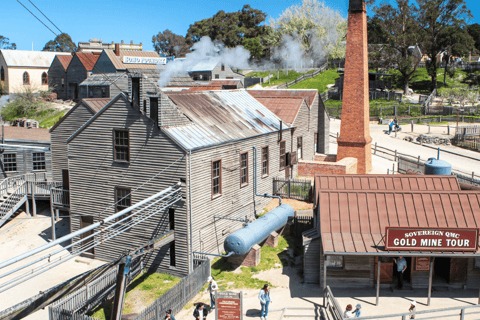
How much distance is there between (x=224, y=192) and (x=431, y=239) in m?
10.3

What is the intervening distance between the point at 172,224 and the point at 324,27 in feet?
284

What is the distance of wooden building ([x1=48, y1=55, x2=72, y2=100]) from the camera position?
6900 centimetres

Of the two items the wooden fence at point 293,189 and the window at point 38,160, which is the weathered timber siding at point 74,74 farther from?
the wooden fence at point 293,189

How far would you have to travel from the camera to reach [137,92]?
69.6ft

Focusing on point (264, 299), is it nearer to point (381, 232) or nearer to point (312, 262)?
point (312, 262)

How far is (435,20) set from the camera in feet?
253

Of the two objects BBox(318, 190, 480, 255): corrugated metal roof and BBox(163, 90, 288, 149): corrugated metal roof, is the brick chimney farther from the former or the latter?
BBox(318, 190, 480, 255): corrugated metal roof

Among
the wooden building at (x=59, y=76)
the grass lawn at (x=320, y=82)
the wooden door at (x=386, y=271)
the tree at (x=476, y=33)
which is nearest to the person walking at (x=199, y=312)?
the wooden door at (x=386, y=271)

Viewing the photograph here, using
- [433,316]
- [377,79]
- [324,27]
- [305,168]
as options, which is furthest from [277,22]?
[433,316]

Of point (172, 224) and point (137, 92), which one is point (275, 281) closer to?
point (172, 224)

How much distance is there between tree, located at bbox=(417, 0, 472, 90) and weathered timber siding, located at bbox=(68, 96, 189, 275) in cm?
6717

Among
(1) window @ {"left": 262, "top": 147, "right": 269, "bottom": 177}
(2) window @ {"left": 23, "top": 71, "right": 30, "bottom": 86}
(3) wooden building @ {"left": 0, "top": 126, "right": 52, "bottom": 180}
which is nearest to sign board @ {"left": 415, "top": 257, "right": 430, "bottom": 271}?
(1) window @ {"left": 262, "top": 147, "right": 269, "bottom": 177}

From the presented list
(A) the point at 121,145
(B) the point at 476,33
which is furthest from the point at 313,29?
(A) the point at 121,145

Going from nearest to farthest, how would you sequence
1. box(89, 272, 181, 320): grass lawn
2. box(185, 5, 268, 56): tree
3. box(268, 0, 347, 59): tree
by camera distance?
1. box(89, 272, 181, 320): grass lawn
2. box(268, 0, 347, 59): tree
3. box(185, 5, 268, 56): tree
